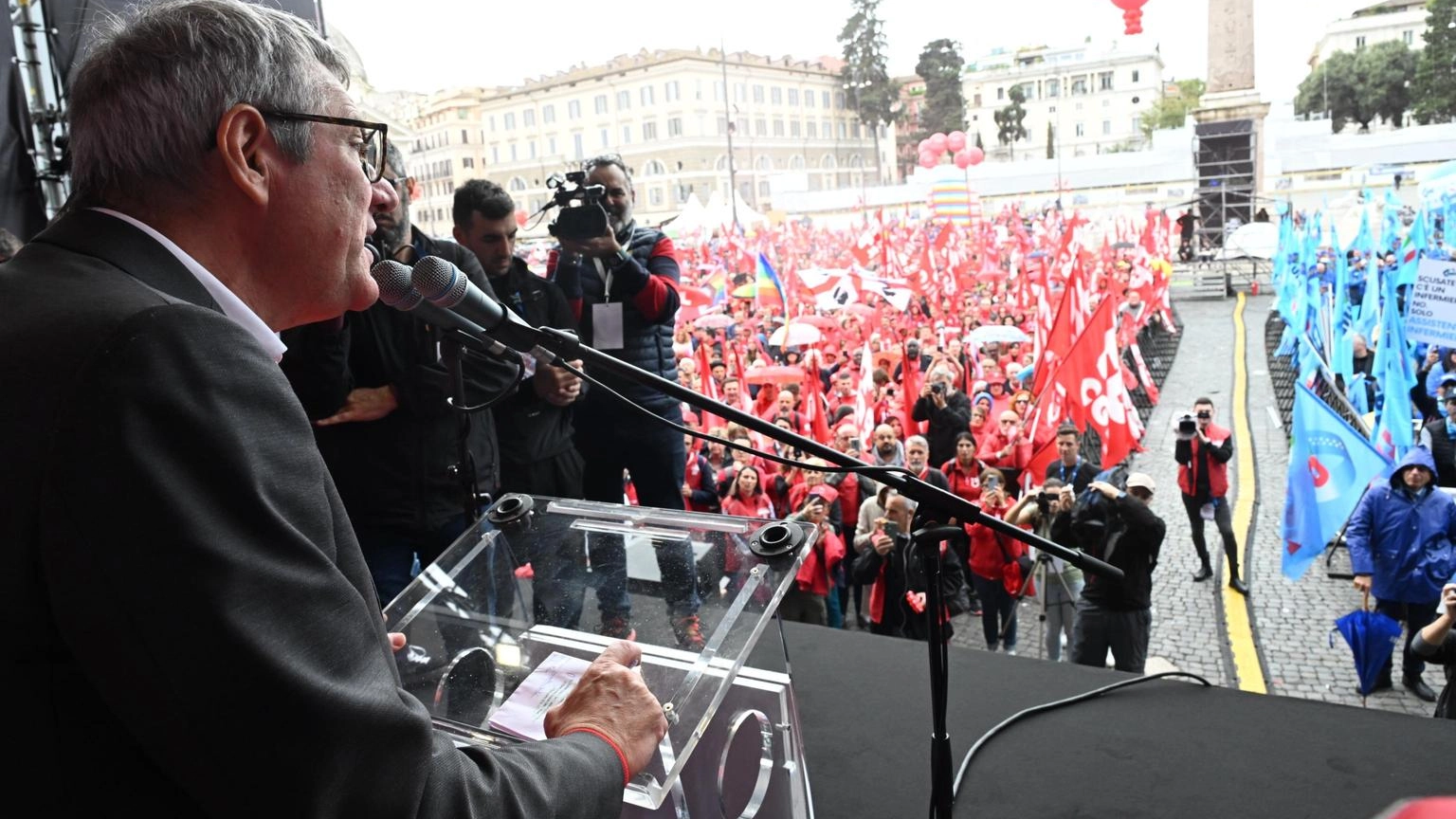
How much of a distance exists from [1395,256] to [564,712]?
36.4 feet

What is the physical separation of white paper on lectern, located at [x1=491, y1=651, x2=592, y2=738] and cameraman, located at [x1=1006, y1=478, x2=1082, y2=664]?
341 cm

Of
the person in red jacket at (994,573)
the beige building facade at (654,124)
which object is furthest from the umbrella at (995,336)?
the person in red jacket at (994,573)

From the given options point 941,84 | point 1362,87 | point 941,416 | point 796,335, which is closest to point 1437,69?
point 1362,87

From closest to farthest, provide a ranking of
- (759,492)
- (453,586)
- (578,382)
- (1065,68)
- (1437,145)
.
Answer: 1. (453,586)
2. (578,382)
3. (759,492)
4. (1437,145)
5. (1065,68)

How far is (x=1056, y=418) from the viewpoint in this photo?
5168 mm

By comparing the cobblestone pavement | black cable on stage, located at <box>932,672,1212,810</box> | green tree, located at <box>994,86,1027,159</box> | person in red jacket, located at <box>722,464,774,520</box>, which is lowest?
the cobblestone pavement

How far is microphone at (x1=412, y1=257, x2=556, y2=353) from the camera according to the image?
106 centimetres

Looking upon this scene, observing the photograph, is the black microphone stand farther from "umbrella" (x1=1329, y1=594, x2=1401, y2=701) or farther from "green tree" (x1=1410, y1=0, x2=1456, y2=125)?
"green tree" (x1=1410, y1=0, x2=1456, y2=125)

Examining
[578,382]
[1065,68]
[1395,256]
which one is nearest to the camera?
[578,382]

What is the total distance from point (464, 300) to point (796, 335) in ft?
23.7

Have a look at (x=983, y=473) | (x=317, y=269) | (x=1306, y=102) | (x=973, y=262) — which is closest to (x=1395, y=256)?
(x=973, y=262)

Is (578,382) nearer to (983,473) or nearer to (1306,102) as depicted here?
(983,473)

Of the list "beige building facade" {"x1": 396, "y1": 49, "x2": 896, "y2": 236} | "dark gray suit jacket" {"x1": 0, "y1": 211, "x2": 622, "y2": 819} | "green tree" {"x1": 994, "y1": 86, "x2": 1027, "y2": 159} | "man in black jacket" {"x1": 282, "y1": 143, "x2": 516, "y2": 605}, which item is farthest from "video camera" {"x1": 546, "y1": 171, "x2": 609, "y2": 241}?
"green tree" {"x1": 994, "y1": 86, "x2": 1027, "y2": 159}

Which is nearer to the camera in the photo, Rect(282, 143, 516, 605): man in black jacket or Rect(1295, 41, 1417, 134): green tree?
Rect(282, 143, 516, 605): man in black jacket
